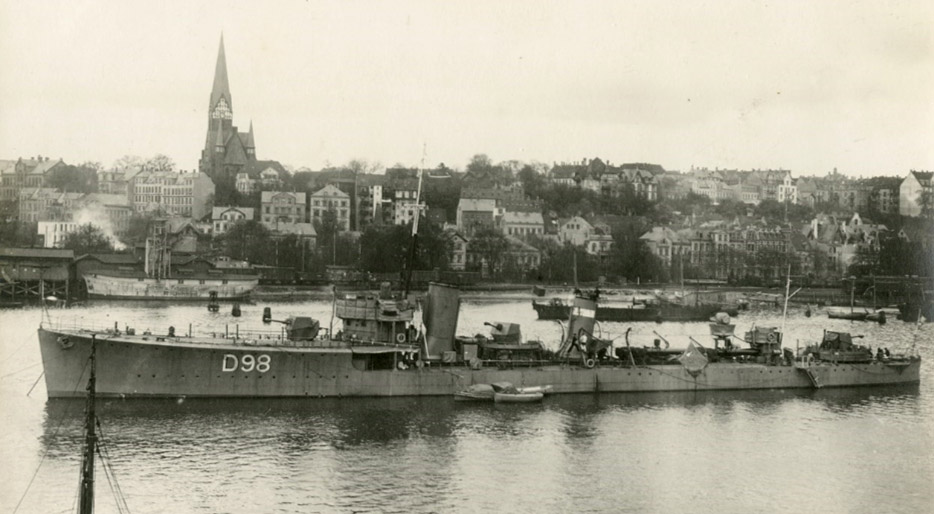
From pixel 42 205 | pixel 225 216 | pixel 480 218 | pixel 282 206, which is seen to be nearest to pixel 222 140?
pixel 282 206

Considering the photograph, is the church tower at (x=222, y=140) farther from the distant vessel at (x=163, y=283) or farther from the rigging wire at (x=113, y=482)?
the rigging wire at (x=113, y=482)

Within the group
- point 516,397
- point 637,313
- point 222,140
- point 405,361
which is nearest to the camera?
point 516,397

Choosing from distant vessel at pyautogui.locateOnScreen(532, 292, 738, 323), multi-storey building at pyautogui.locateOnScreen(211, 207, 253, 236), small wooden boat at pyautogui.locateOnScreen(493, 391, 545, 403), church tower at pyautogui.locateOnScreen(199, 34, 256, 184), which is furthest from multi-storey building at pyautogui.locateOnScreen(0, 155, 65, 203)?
small wooden boat at pyautogui.locateOnScreen(493, 391, 545, 403)

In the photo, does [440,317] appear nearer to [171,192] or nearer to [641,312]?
[641,312]

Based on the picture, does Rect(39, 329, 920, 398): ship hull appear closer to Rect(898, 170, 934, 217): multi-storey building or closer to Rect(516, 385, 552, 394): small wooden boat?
Rect(516, 385, 552, 394): small wooden boat

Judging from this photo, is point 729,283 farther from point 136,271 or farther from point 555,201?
point 136,271

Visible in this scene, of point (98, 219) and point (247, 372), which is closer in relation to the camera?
point (247, 372)
